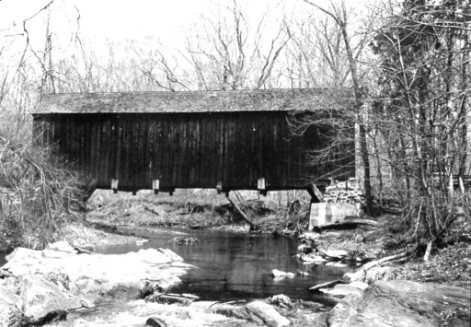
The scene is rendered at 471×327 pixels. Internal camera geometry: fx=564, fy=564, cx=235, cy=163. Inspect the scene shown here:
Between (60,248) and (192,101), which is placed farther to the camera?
(192,101)

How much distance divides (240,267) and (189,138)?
26.5 ft

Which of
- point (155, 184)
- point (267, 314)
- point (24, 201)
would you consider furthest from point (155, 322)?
point (155, 184)

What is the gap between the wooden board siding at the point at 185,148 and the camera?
19.4m

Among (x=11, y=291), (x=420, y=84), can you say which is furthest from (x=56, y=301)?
(x=420, y=84)

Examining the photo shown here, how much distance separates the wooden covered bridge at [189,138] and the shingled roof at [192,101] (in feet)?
0.12

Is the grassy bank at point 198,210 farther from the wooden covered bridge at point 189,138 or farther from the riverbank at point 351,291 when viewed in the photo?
the riverbank at point 351,291

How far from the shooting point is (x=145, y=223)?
1026 inches

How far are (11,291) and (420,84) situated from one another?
8549mm

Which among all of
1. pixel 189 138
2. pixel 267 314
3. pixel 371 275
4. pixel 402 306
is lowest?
pixel 267 314

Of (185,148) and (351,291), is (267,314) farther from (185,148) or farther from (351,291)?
(185,148)

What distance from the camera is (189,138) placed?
65.7ft

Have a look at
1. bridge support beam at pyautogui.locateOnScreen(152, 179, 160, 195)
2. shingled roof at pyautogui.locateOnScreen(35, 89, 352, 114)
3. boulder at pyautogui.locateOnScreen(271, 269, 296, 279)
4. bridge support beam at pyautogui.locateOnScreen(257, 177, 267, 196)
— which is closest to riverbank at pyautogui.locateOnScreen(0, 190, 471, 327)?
boulder at pyautogui.locateOnScreen(271, 269, 296, 279)

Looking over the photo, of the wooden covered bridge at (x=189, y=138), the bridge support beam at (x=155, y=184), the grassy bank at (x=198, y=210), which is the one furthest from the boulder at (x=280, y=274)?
the grassy bank at (x=198, y=210)

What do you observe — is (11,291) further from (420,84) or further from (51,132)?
(51,132)
